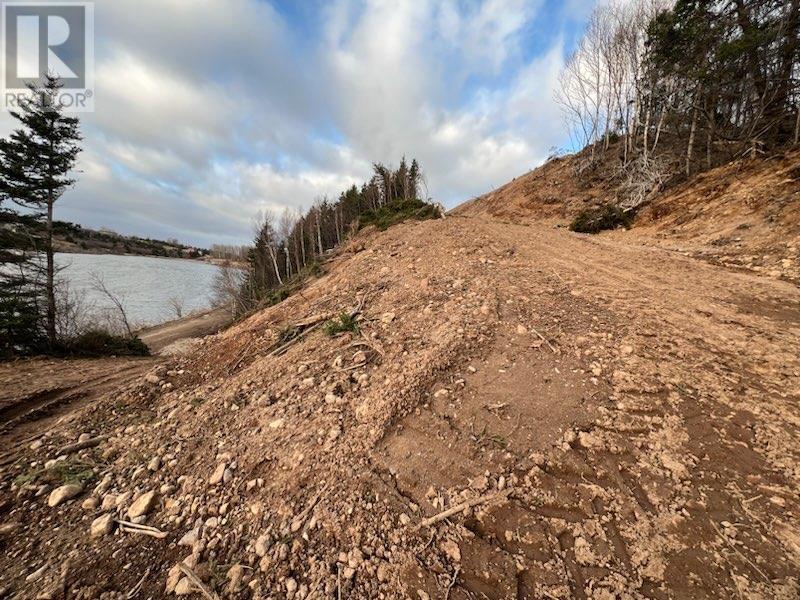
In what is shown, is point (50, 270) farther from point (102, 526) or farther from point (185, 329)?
point (185, 329)

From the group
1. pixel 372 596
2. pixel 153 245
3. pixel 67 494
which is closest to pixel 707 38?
pixel 372 596

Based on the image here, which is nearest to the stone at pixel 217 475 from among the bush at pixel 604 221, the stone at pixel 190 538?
the stone at pixel 190 538

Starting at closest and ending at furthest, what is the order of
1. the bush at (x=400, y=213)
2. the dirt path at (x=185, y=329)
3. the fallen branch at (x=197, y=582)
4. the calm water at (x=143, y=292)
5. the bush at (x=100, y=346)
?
the fallen branch at (x=197, y=582), the bush at (x=100, y=346), the bush at (x=400, y=213), the dirt path at (x=185, y=329), the calm water at (x=143, y=292)

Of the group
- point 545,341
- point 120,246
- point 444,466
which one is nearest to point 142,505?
point 444,466

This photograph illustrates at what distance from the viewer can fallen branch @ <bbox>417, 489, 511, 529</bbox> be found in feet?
6.98

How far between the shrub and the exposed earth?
0.34 ft

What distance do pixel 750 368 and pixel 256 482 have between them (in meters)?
4.87

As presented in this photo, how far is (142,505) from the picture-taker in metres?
2.46

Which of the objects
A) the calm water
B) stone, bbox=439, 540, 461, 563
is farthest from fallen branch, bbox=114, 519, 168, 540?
the calm water

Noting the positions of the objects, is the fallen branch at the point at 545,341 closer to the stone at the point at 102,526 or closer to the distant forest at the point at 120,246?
the stone at the point at 102,526

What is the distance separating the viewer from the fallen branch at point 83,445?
3.15 meters

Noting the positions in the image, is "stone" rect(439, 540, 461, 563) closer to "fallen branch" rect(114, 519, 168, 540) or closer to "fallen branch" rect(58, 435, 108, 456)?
"fallen branch" rect(114, 519, 168, 540)

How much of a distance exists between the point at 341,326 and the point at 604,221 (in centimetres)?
1236

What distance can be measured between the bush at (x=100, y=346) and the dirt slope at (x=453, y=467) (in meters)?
9.87
